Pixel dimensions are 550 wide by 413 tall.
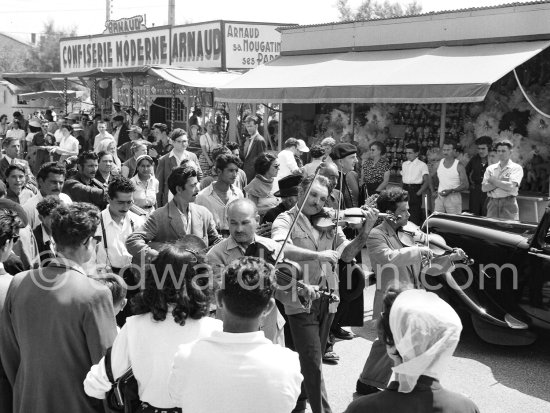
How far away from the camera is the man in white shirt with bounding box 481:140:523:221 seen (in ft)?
32.2

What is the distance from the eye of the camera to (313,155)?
930cm

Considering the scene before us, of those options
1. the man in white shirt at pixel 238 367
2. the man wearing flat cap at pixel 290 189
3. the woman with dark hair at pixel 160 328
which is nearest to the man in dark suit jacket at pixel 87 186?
the man wearing flat cap at pixel 290 189

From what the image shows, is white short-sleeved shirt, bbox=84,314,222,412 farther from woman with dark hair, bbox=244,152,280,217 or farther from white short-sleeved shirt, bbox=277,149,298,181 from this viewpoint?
white short-sleeved shirt, bbox=277,149,298,181

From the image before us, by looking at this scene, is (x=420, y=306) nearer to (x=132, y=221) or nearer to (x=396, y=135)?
(x=132, y=221)

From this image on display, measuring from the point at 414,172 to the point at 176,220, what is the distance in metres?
6.87

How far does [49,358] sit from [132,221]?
8.19 ft

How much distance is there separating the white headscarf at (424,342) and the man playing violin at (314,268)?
2083 millimetres

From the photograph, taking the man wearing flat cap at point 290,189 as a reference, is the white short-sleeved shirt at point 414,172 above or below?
below

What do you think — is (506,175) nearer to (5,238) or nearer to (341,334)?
(341,334)

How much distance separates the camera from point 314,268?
4926mm

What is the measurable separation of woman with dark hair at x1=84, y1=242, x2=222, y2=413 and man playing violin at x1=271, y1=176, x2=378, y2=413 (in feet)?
5.11

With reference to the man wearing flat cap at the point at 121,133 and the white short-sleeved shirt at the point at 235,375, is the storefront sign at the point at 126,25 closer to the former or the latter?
the man wearing flat cap at the point at 121,133

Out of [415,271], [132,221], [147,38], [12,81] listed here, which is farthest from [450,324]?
[12,81]

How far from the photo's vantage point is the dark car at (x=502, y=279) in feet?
20.3
